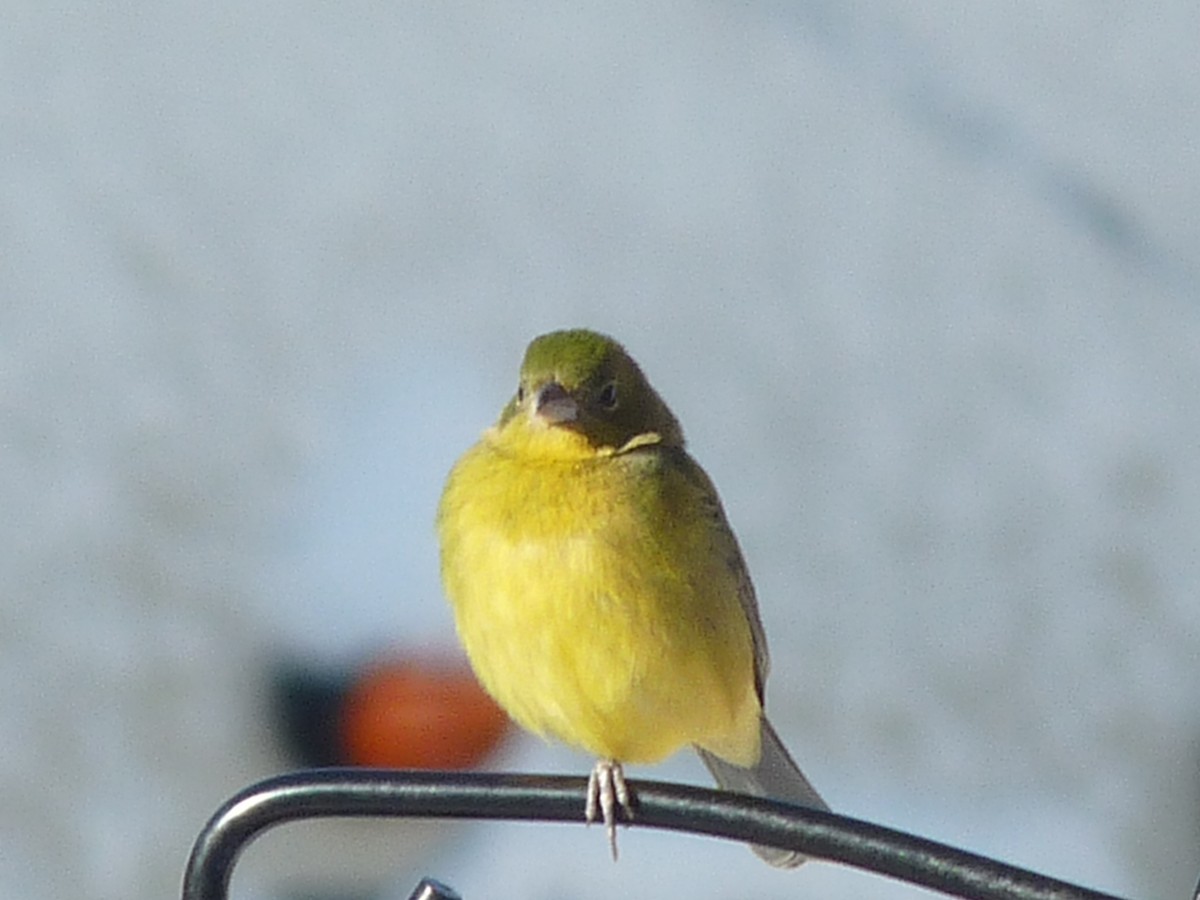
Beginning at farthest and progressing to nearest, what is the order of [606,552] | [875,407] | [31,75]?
[875,407]
[31,75]
[606,552]

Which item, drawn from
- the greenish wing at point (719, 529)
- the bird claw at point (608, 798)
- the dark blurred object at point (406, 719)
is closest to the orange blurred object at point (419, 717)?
the dark blurred object at point (406, 719)

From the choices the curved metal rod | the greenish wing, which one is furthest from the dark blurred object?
the curved metal rod

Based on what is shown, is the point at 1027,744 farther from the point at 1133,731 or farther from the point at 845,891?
the point at 845,891

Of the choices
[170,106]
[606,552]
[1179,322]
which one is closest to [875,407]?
[1179,322]

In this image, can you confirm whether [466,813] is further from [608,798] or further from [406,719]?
[406,719]

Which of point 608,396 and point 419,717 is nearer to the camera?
point 608,396

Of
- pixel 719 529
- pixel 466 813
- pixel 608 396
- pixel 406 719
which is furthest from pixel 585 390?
pixel 406 719
